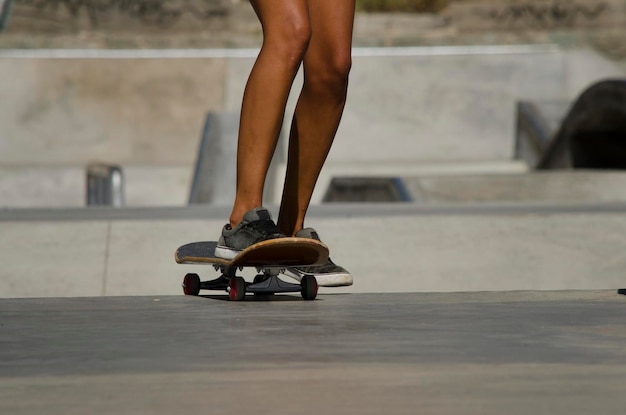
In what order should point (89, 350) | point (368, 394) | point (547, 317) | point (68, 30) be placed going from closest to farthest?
point (368, 394), point (89, 350), point (547, 317), point (68, 30)

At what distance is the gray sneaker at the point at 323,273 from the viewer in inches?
132

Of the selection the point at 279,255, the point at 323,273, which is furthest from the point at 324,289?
the point at 279,255

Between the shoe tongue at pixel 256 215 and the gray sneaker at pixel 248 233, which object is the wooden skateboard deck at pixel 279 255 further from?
the shoe tongue at pixel 256 215

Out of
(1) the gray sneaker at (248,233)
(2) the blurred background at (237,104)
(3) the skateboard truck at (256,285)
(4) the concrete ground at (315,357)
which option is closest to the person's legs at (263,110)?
(1) the gray sneaker at (248,233)

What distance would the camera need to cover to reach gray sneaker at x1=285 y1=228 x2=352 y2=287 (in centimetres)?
334

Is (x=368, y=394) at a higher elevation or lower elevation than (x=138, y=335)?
higher

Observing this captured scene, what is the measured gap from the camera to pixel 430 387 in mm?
1830

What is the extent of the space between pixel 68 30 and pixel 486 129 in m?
6.33

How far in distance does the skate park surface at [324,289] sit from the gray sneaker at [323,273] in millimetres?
76

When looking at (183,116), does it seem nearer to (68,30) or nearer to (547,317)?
(68,30)

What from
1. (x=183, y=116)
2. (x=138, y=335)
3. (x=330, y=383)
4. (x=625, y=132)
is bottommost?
(x=183, y=116)

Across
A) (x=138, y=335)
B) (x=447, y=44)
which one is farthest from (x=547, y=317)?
(x=447, y=44)

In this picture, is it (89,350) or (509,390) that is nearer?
(509,390)

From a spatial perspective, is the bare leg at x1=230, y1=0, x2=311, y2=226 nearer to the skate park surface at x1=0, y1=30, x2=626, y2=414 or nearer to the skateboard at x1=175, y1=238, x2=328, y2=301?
the skateboard at x1=175, y1=238, x2=328, y2=301
